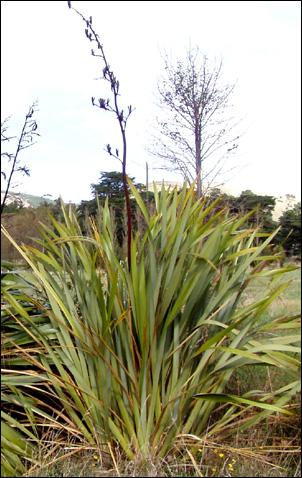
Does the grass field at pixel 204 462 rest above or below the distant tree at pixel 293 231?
below

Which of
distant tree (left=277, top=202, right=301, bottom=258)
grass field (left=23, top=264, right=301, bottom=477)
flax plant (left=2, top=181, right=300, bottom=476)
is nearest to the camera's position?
grass field (left=23, top=264, right=301, bottom=477)

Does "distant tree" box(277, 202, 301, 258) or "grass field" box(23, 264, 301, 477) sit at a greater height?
"distant tree" box(277, 202, 301, 258)

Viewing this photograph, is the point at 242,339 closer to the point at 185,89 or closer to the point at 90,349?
the point at 90,349

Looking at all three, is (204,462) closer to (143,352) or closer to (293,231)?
(143,352)

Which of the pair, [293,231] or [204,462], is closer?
[204,462]

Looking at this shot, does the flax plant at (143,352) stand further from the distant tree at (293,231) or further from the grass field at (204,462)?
the distant tree at (293,231)

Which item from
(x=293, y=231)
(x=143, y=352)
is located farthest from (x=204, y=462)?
(x=293, y=231)

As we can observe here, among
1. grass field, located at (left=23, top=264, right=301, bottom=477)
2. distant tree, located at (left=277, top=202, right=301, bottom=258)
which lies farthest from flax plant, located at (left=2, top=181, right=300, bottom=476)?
distant tree, located at (left=277, top=202, right=301, bottom=258)

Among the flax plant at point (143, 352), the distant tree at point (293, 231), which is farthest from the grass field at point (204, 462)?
the distant tree at point (293, 231)

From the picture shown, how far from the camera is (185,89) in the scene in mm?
8930

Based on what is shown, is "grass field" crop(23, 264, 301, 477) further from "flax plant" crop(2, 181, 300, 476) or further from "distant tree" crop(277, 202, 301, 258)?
"distant tree" crop(277, 202, 301, 258)

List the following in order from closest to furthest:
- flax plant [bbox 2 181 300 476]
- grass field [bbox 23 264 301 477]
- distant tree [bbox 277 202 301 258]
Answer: grass field [bbox 23 264 301 477] → flax plant [bbox 2 181 300 476] → distant tree [bbox 277 202 301 258]

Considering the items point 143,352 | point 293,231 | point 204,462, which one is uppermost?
point 293,231

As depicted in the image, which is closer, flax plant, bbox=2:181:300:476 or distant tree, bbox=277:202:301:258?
flax plant, bbox=2:181:300:476
